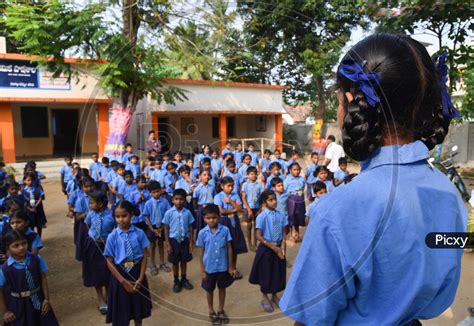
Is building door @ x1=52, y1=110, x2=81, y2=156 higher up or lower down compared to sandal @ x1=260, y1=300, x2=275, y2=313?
higher up

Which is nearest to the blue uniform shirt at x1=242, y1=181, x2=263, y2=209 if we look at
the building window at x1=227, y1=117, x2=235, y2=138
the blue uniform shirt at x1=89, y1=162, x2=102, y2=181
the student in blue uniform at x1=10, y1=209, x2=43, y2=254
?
the student in blue uniform at x1=10, y1=209, x2=43, y2=254

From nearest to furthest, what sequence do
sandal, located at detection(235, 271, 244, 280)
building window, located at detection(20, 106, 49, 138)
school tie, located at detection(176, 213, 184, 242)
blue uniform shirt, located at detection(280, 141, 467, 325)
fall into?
blue uniform shirt, located at detection(280, 141, 467, 325) → school tie, located at detection(176, 213, 184, 242) → sandal, located at detection(235, 271, 244, 280) → building window, located at detection(20, 106, 49, 138)

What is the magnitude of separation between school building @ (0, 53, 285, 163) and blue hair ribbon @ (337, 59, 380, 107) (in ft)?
30.1

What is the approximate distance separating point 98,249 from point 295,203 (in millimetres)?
2840

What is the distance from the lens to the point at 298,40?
1975 millimetres

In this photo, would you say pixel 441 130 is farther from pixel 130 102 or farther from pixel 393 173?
pixel 130 102

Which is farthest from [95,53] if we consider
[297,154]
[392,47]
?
[392,47]

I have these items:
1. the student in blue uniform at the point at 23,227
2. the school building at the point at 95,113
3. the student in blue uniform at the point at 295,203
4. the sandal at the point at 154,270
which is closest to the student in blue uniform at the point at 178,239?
the sandal at the point at 154,270

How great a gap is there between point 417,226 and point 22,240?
2.66 m

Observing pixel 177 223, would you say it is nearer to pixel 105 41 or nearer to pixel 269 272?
pixel 269 272

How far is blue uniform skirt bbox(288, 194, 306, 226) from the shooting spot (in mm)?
5047

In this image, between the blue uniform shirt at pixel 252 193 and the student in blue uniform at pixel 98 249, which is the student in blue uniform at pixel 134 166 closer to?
the blue uniform shirt at pixel 252 193

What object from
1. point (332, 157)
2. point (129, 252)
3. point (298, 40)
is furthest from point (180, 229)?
point (332, 157)

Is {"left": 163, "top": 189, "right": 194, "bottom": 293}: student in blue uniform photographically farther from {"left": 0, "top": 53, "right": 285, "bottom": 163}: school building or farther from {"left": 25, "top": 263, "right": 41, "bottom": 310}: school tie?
{"left": 0, "top": 53, "right": 285, "bottom": 163}: school building
